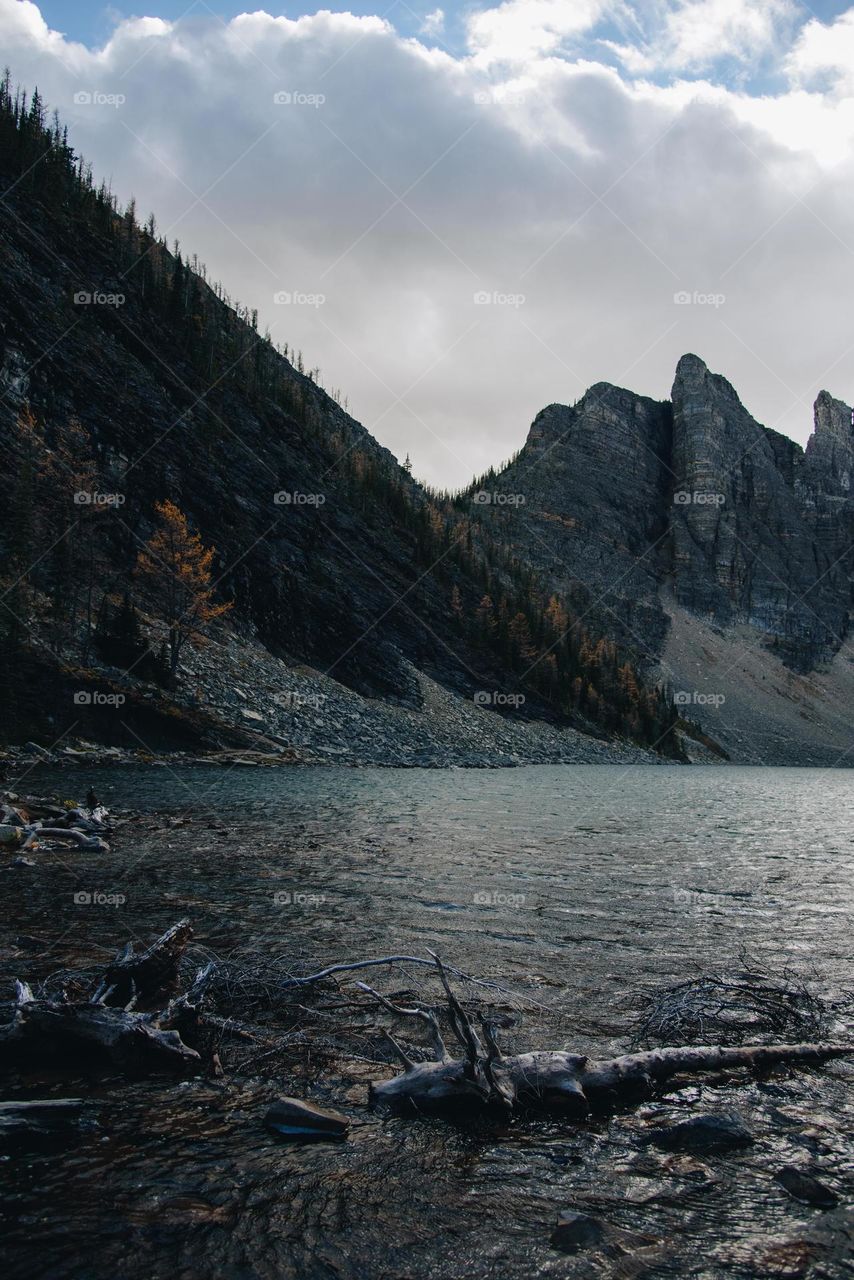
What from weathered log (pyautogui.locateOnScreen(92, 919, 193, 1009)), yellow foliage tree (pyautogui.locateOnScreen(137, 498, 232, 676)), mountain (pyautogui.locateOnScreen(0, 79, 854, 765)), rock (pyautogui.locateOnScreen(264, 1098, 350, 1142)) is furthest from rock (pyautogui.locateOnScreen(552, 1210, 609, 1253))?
yellow foliage tree (pyautogui.locateOnScreen(137, 498, 232, 676))

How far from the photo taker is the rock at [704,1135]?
5441mm

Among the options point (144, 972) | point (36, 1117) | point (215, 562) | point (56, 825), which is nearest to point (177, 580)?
point (215, 562)

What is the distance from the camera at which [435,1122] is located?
18.4ft

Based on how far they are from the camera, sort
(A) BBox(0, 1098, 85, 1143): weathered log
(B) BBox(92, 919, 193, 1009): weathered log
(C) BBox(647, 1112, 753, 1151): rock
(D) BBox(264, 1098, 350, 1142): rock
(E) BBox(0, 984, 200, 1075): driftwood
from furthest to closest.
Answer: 1. (B) BBox(92, 919, 193, 1009): weathered log
2. (E) BBox(0, 984, 200, 1075): driftwood
3. (C) BBox(647, 1112, 753, 1151): rock
4. (D) BBox(264, 1098, 350, 1142): rock
5. (A) BBox(0, 1098, 85, 1143): weathered log

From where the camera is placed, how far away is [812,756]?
518 ft

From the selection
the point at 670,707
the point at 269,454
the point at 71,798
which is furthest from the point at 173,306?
the point at 670,707

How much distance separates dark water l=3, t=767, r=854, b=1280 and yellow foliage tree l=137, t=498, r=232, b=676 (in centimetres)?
2876

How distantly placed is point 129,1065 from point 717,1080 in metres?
5.49

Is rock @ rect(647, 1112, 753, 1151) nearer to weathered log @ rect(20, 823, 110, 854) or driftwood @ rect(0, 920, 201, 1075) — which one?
driftwood @ rect(0, 920, 201, 1075)

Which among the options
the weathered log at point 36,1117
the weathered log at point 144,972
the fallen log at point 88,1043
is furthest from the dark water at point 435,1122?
the weathered log at point 144,972

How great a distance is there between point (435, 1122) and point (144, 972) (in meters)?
3.75

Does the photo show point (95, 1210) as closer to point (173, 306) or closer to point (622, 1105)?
point (622, 1105)

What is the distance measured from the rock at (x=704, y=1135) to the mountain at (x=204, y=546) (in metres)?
36.2

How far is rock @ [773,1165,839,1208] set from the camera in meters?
4.79
